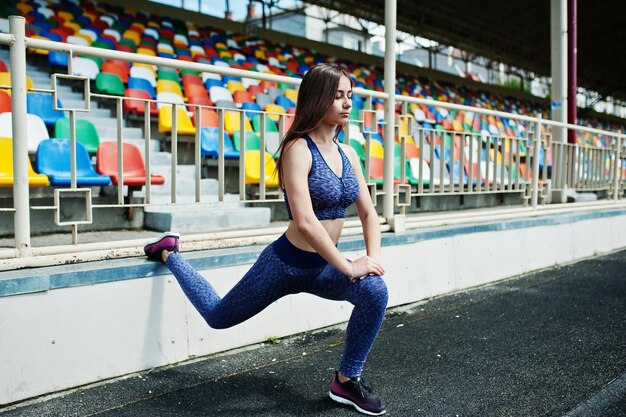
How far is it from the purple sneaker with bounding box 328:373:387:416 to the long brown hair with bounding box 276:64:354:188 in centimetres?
98

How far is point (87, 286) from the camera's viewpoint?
9.04ft

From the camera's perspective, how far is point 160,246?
9.88ft

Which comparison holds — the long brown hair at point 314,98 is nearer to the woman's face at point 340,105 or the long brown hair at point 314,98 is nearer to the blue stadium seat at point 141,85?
the woman's face at point 340,105

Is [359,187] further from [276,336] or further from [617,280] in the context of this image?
[617,280]

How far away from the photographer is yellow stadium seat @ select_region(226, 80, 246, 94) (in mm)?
9056

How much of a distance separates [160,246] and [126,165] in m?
1.91

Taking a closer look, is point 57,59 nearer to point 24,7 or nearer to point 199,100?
point 199,100

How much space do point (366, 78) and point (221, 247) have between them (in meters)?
12.9

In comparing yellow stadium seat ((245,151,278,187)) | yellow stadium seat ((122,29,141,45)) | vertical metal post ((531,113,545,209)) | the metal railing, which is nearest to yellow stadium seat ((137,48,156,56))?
yellow stadium seat ((122,29,141,45))

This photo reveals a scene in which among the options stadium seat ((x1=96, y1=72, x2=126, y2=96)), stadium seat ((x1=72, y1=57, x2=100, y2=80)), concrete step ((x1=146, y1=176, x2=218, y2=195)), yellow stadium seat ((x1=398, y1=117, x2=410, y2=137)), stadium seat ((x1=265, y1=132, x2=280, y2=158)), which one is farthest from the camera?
stadium seat ((x1=72, y1=57, x2=100, y2=80))

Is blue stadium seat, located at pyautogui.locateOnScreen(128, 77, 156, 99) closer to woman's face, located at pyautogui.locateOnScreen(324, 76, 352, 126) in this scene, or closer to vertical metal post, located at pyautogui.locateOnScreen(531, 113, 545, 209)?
vertical metal post, located at pyautogui.locateOnScreen(531, 113, 545, 209)

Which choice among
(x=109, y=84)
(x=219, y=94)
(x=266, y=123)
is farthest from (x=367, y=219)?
(x=219, y=94)

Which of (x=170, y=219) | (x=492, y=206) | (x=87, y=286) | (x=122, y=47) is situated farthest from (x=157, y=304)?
(x=122, y=47)

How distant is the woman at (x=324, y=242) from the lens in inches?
94.1
